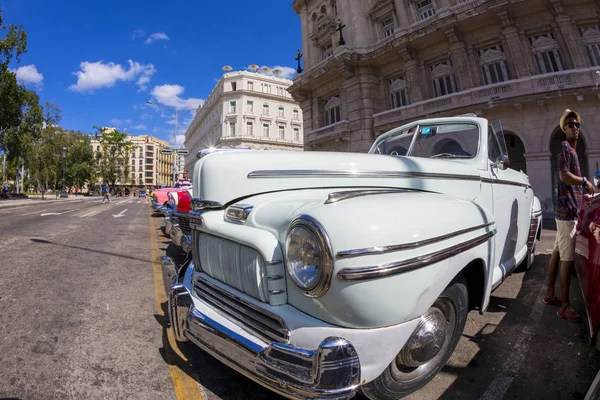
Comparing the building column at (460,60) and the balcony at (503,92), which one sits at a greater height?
the building column at (460,60)

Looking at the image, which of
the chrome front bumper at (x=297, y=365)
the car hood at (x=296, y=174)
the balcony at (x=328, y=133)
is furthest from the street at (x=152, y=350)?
the balcony at (x=328, y=133)

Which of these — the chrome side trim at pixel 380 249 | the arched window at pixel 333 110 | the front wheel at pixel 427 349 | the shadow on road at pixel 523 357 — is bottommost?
the shadow on road at pixel 523 357

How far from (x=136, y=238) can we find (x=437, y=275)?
6723 mm

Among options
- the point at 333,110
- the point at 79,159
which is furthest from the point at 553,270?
the point at 79,159

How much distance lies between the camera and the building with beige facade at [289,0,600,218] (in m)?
11.7

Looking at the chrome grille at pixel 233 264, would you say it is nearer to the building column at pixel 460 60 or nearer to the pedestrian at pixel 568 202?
the pedestrian at pixel 568 202

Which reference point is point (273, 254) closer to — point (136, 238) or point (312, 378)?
point (312, 378)

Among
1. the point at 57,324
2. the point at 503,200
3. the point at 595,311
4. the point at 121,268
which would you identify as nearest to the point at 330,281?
the point at 595,311

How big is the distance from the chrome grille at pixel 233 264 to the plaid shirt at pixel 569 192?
2.87m

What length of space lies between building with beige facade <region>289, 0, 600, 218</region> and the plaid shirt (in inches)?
465

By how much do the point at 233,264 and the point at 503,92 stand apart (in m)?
14.8

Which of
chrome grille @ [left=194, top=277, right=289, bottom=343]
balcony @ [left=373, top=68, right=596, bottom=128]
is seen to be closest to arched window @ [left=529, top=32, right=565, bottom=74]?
balcony @ [left=373, top=68, right=596, bottom=128]

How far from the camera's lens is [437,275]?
1.37 metres

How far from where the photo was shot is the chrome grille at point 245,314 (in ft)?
4.44
